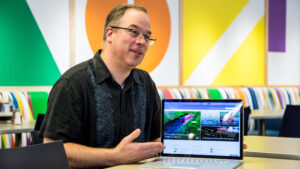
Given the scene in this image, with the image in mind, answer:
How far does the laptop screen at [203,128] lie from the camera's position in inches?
74.4

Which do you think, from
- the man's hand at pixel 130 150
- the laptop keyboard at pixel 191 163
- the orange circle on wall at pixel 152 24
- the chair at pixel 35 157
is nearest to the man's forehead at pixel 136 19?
the man's hand at pixel 130 150

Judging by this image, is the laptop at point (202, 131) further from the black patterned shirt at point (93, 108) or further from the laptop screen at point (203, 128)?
the black patterned shirt at point (93, 108)

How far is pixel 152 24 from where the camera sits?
650cm

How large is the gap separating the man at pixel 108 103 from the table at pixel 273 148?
0.57 meters

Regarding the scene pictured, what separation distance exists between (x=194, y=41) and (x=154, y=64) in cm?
101

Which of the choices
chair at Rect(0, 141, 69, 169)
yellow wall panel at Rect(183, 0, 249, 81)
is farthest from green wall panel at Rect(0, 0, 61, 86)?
chair at Rect(0, 141, 69, 169)

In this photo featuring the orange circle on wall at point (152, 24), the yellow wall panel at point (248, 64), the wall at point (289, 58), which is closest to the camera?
the orange circle on wall at point (152, 24)

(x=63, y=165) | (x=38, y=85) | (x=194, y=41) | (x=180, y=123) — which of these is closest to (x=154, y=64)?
(x=194, y=41)

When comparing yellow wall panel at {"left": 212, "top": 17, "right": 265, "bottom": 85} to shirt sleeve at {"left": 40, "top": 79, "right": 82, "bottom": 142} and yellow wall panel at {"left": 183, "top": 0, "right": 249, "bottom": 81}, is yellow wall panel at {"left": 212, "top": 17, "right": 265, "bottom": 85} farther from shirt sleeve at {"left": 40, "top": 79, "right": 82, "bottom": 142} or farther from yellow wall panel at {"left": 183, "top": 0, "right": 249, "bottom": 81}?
shirt sleeve at {"left": 40, "top": 79, "right": 82, "bottom": 142}

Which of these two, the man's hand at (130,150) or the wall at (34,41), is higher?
the wall at (34,41)

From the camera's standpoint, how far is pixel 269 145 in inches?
94.7

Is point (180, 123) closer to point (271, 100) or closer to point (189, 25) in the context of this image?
point (189, 25)

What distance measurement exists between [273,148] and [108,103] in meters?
0.92

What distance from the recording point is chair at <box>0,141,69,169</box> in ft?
4.17
